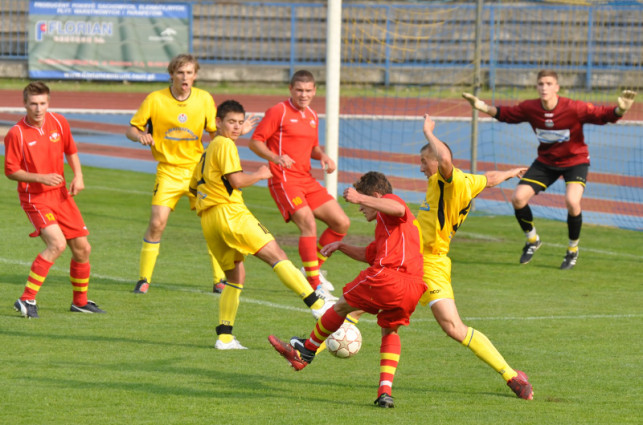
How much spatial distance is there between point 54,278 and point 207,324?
260 cm

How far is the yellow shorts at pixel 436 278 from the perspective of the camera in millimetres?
6867

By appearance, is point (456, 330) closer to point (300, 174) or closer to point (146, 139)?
point (300, 174)

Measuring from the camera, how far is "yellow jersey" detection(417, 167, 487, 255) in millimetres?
7090

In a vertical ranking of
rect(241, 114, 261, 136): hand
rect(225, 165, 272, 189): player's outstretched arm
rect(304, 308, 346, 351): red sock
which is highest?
rect(241, 114, 261, 136): hand

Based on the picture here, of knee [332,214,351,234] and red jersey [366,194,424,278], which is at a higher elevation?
red jersey [366,194,424,278]

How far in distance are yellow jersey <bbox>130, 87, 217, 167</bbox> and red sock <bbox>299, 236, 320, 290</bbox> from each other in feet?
4.54

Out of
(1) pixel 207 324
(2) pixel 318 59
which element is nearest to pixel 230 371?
(1) pixel 207 324

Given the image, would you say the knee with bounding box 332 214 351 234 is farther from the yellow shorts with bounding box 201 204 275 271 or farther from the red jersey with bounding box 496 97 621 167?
the red jersey with bounding box 496 97 621 167

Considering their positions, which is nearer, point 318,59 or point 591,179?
point 591,179

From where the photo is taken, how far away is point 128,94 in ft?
91.9

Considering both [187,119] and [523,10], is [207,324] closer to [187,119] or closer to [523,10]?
[187,119]

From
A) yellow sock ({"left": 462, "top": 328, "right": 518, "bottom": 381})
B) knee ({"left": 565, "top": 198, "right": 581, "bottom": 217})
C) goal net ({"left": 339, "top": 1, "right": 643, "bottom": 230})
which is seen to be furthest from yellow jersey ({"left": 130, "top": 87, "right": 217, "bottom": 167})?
goal net ({"left": 339, "top": 1, "right": 643, "bottom": 230})

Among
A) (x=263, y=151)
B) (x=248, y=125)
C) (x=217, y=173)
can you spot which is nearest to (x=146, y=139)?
(x=263, y=151)

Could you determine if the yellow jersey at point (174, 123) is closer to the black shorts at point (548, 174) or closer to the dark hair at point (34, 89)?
the dark hair at point (34, 89)
